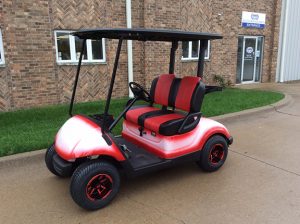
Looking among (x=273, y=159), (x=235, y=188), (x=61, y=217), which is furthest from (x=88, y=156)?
(x=273, y=159)

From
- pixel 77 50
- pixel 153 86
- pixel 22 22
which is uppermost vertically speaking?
pixel 22 22

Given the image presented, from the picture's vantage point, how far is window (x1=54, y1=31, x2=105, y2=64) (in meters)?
7.87

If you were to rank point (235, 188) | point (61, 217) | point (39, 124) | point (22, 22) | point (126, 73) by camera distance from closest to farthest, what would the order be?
1. point (61, 217)
2. point (235, 188)
3. point (39, 124)
4. point (22, 22)
5. point (126, 73)

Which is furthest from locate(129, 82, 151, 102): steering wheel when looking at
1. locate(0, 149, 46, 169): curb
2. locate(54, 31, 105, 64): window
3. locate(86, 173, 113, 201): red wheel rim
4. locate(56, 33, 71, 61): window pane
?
locate(56, 33, 71, 61): window pane

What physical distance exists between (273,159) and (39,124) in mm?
4422

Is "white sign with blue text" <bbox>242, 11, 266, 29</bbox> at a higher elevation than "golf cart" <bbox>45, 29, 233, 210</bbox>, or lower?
higher

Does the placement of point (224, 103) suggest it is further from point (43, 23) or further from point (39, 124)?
point (43, 23)

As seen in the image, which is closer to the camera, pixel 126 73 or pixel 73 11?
pixel 73 11

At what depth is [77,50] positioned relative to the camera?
8172mm

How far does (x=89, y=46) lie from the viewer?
8352mm

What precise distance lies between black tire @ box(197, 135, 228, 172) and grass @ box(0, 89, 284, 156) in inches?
78.5

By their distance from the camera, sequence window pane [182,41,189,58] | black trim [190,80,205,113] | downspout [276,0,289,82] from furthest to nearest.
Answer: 1. downspout [276,0,289,82]
2. window pane [182,41,189,58]
3. black trim [190,80,205,113]

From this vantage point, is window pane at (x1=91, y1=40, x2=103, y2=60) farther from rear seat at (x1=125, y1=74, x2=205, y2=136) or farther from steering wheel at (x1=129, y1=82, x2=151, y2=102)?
steering wheel at (x1=129, y1=82, x2=151, y2=102)

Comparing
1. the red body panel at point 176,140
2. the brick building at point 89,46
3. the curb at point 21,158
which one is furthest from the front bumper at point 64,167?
the brick building at point 89,46
